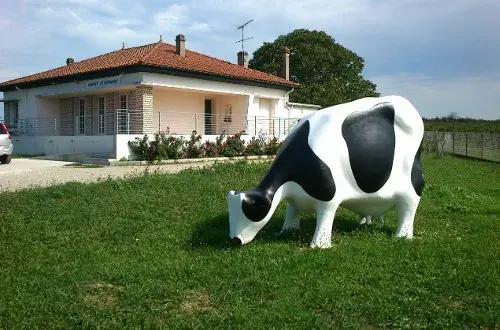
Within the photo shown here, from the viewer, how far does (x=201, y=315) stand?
442cm

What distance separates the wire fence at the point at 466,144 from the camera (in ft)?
82.0

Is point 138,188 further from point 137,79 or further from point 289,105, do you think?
point 289,105

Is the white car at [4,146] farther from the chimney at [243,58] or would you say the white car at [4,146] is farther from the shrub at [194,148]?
the chimney at [243,58]

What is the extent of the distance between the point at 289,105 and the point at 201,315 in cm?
2440

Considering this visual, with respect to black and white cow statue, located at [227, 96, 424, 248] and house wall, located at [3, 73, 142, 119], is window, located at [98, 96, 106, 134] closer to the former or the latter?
house wall, located at [3, 73, 142, 119]

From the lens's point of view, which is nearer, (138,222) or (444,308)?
(444,308)

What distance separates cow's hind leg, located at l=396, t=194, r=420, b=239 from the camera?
6898 millimetres

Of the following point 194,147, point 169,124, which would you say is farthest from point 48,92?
point 194,147

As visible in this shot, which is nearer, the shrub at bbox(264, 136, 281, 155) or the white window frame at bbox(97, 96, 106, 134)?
the shrub at bbox(264, 136, 281, 155)

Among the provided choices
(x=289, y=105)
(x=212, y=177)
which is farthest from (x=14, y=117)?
(x=212, y=177)

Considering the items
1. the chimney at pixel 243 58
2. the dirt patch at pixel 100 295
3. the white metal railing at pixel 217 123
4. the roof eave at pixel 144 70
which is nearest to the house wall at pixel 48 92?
the roof eave at pixel 144 70

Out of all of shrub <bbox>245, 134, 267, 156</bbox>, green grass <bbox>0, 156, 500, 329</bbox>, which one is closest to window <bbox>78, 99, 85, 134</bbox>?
shrub <bbox>245, 134, 267, 156</bbox>

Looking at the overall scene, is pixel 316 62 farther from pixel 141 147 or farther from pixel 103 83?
pixel 141 147

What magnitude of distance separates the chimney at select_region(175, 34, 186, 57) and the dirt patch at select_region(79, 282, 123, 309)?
19983 mm
